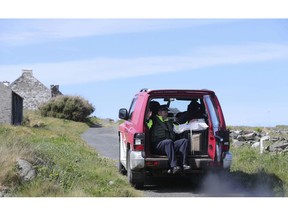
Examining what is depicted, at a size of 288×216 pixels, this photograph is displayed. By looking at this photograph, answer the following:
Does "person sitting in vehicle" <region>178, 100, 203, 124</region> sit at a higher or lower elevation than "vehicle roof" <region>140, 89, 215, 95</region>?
lower

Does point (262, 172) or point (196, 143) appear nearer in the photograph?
point (196, 143)

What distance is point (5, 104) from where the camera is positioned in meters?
43.5

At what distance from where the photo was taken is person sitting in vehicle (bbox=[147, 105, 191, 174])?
10.8 metres

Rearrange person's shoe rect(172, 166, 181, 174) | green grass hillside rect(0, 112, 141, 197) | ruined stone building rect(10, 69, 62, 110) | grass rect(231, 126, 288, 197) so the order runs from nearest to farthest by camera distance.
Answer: green grass hillside rect(0, 112, 141, 197) → person's shoe rect(172, 166, 181, 174) → grass rect(231, 126, 288, 197) → ruined stone building rect(10, 69, 62, 110)

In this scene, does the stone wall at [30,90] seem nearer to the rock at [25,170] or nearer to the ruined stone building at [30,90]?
the ruined stone building at [30,90]

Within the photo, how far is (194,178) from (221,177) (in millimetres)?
1020

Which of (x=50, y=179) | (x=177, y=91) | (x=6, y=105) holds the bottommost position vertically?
(x=50, y=179)

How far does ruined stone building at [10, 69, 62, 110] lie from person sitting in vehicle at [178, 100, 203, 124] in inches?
2139

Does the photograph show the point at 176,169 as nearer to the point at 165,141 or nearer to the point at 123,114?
the point at 165,141

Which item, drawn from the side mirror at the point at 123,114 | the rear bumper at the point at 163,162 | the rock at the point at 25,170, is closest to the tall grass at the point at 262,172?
the rear bumper at the point at 163,162

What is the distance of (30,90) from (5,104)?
21948mm

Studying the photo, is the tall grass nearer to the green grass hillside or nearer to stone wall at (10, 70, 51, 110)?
the green grass hillside

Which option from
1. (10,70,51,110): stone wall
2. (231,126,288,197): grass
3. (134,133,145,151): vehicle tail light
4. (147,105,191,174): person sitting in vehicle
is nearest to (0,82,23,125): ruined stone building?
(10,70,51,110): stone wall

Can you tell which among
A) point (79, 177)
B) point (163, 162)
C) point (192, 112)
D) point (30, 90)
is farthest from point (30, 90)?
point (163, 162)
